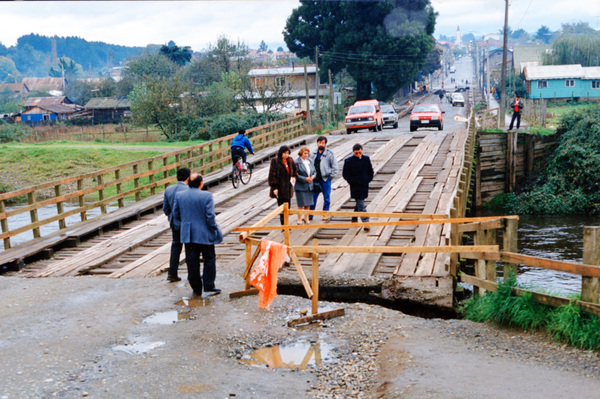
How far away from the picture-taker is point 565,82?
68625 millimetres

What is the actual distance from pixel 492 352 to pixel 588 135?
28339mm

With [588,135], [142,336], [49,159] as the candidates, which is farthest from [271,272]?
[49,159]

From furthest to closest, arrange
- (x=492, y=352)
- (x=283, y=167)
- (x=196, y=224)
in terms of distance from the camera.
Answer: (x=283, y=167) → (x=196, y=224) → (x=492, y=352)

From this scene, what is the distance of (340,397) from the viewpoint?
18.2 ft

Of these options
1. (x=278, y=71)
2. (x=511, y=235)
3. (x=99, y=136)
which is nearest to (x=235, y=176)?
(x=511, y=235)

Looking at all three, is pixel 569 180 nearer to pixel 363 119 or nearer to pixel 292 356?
pixel 363 119

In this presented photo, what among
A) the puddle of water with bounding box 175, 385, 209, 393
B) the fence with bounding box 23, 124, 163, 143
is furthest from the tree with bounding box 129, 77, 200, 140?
the puddle of water with bounding box 175, 385, 209, 393

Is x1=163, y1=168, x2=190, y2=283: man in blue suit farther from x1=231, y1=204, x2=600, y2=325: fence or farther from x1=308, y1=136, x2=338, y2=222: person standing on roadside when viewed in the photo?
x1=308, y1=136, x2=338, y2=222: person standing on roadside

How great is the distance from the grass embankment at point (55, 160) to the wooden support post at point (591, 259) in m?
30.8

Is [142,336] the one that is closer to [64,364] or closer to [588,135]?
[64,364]

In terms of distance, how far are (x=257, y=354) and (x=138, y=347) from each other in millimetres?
1301

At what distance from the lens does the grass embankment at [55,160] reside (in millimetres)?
34219

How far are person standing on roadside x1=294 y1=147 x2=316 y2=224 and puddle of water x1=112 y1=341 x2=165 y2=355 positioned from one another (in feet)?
18.9

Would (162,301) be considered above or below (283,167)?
below
